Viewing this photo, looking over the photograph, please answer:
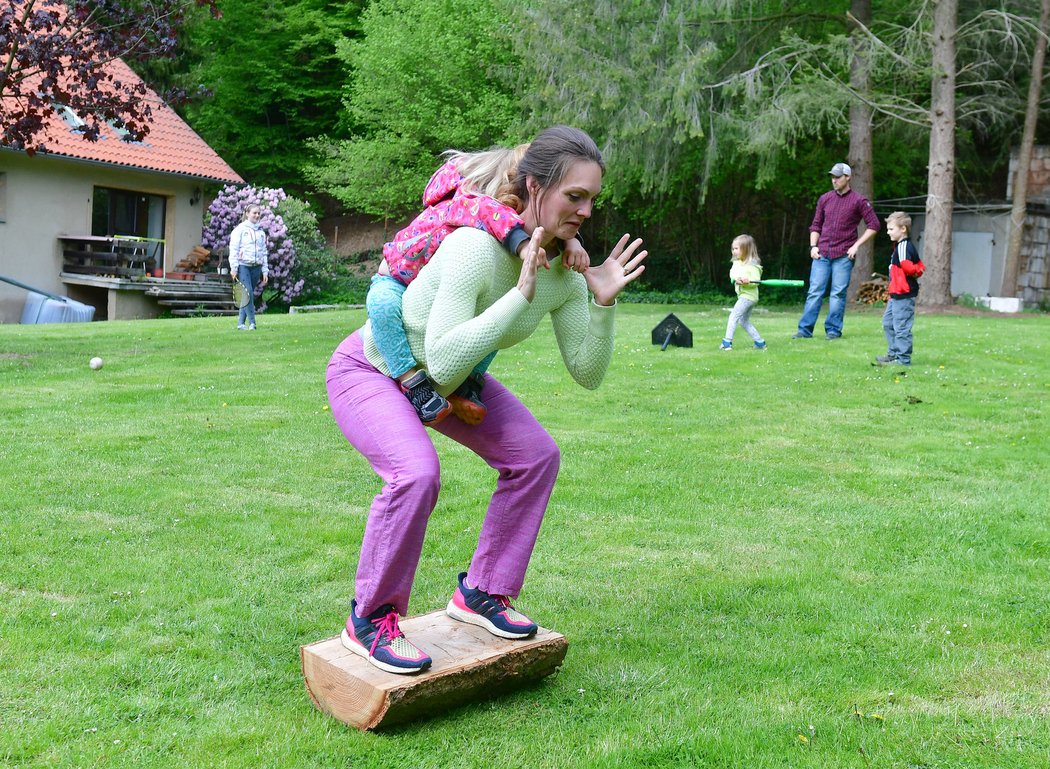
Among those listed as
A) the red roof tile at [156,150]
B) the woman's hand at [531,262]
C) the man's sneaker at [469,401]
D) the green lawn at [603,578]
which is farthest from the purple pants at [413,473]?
the red roof tile at [156,150]

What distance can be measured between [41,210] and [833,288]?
20.1 meters

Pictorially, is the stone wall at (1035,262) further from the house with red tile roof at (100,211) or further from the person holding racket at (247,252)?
the house with red tile roof at (100,211)

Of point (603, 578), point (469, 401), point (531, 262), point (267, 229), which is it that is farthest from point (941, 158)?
point (531, 262)

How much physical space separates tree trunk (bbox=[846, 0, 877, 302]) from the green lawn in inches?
508

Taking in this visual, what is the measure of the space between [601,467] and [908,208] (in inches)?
922

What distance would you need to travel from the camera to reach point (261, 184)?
1596 inches

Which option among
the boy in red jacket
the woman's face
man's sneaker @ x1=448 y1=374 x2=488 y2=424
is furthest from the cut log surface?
the boy in red jacket

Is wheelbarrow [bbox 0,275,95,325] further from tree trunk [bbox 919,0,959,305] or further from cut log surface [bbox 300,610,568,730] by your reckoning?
cut log surface [bbox 300,610,568,730]

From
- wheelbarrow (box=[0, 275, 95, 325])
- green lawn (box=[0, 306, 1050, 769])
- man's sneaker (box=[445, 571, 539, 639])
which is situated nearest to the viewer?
green lawn (box=[0, 306, 1050, 769])

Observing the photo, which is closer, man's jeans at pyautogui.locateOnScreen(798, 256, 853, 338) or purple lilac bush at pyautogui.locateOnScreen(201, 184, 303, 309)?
man's jeans at pyautogui.locateOnScreen(798, 256, 853, 338)

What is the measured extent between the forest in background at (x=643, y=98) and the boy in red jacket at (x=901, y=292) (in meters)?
7.99

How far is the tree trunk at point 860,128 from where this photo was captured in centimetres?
2112

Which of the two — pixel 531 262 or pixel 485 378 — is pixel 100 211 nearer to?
pixel 485 378

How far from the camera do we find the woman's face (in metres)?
3.56
